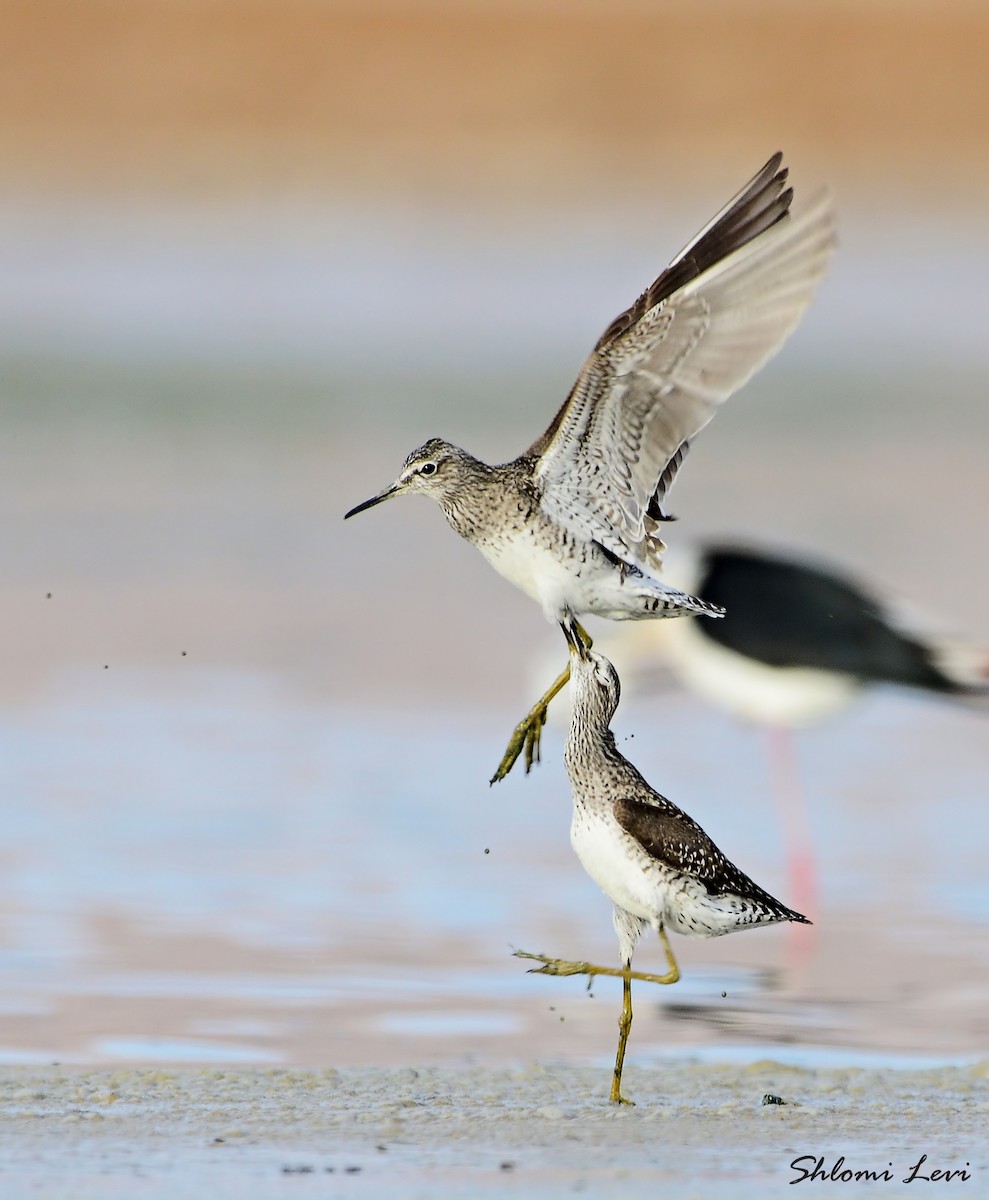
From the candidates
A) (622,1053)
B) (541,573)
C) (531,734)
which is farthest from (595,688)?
(622,1053)

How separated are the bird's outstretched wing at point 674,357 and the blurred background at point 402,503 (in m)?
Result: 1.39

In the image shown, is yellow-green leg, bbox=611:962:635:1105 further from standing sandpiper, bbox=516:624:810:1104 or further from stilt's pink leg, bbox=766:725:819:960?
stilt's pink leg, bbox=766:725:819:960

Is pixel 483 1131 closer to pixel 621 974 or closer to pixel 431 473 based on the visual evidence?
pixel 621 974

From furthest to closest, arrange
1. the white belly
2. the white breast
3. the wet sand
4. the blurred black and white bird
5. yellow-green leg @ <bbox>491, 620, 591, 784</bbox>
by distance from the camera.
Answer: the blurred black and white bird < yellow-green leg @ <bbox>491, 620, 591, 784</bbox> < the white belly < the white breast < the wet sand

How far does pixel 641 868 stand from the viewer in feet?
18.4

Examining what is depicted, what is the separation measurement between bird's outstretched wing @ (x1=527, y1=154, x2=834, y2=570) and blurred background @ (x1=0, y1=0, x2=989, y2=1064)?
1.39m

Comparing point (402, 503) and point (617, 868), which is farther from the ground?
point (402, 503)

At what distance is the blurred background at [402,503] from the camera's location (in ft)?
22.8

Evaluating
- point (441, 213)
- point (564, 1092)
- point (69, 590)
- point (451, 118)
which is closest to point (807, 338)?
point (441, 213)

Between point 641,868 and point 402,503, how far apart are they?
10.2 metres

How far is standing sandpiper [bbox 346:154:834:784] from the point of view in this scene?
627cm

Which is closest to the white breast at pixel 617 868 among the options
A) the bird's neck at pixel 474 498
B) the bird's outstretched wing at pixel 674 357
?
the bird's outstretched wing at pixel 674 357

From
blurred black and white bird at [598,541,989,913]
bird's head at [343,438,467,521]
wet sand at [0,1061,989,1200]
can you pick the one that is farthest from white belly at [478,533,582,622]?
blurred black and white bird at [598,541,989,913]

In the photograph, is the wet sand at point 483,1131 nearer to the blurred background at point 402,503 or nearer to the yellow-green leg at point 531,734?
the blurred background at point 402,503
